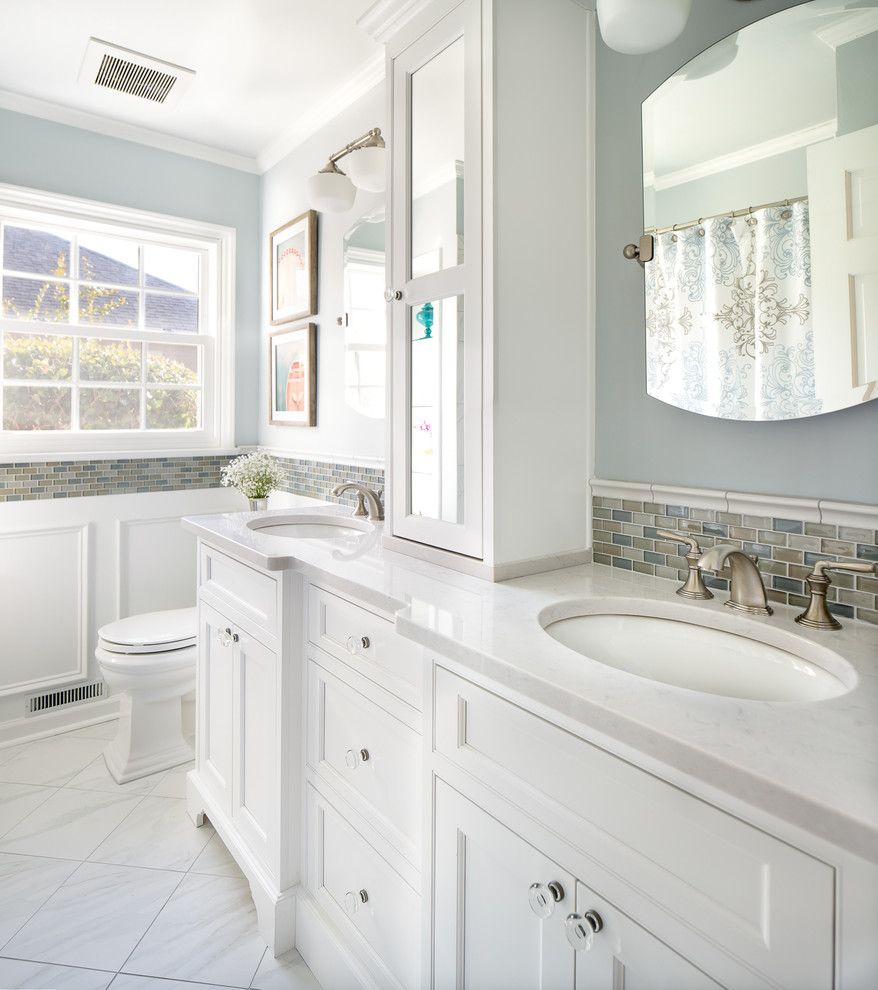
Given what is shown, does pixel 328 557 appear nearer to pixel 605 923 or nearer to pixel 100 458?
pixel 605 923

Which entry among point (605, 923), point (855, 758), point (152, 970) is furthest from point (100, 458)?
point (855, 758)

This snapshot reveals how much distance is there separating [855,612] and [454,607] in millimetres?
672

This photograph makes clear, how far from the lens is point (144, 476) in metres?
2.96

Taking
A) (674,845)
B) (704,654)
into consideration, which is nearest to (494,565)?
(704,654)

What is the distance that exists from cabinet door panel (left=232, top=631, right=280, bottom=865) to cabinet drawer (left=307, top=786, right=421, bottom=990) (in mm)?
144

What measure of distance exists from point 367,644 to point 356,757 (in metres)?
0.25

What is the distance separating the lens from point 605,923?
0.78m

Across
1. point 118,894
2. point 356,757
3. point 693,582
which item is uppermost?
point 693,582

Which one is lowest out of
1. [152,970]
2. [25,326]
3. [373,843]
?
[152,970]

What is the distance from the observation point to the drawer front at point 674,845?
59 cm

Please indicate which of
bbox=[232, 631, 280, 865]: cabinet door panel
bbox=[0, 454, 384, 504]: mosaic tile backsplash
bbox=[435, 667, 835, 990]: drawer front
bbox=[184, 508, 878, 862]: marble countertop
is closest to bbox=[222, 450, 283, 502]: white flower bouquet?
bbox=[0, 454, 384, 504]: mosaic tile backsplash

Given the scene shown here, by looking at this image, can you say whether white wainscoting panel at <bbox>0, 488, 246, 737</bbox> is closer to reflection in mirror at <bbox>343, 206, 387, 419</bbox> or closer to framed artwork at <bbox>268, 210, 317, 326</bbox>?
framed artwork at <bbox>268, 210, 317, 326</bbox>

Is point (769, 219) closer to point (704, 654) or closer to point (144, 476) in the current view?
point (704, 654)

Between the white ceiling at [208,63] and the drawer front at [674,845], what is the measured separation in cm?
197
